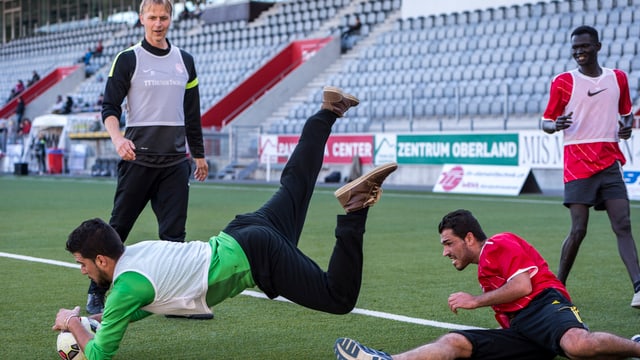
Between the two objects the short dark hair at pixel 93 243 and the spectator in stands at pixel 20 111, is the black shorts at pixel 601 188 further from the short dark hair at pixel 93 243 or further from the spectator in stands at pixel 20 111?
the spectator in stands at pixel 20 111

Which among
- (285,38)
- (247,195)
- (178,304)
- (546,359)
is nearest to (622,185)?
(546,359)

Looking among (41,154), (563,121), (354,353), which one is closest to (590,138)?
(563,121)

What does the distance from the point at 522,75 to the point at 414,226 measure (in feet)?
42.7

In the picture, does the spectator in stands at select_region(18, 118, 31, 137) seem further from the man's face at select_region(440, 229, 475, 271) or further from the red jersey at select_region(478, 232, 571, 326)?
the red jersey at select_region(478, 232, 571, 326)

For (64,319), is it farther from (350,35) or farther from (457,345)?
(350,35)

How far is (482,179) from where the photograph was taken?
842 inches

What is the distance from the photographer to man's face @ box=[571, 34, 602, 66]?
6.62 metres

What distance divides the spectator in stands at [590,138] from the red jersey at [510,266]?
213 centimetres

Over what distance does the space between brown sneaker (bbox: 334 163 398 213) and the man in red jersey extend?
0.39 metres

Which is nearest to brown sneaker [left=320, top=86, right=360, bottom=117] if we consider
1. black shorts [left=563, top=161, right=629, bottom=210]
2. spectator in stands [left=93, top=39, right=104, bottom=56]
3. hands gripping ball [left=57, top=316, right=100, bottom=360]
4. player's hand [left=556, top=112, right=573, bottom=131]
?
player's hand [left=556, top=112, right=573, bottom=131]

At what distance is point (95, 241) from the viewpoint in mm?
4324

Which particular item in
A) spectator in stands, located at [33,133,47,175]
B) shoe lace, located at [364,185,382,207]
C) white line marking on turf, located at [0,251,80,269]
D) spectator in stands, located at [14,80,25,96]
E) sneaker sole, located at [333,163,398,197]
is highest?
sneaker sole, located at [333,163,398,197]

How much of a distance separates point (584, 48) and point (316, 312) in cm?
253

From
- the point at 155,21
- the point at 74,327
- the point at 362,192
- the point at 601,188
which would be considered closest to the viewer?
the point at 74,327
